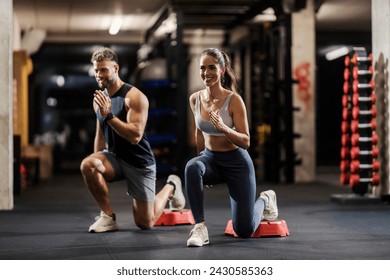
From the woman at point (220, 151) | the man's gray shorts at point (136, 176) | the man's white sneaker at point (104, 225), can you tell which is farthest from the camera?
the man's white sneaker at point (104, 225)

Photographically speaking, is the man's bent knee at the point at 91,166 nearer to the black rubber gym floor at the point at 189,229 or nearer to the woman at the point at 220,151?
the black rubber gym floor at the point at 189,229

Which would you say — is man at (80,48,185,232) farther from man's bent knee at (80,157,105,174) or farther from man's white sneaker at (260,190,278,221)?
man's white sneaker at (260,190,278,221)

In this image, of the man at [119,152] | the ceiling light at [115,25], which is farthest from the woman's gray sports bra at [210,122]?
the ceiling light at [115,25]

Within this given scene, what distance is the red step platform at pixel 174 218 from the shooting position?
593 cm

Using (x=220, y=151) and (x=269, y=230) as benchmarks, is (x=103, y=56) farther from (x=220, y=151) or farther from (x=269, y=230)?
(x=269, y=230)

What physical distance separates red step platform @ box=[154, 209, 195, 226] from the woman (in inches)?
43.2

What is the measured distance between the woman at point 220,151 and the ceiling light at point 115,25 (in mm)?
10036

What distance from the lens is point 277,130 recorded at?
11.4m

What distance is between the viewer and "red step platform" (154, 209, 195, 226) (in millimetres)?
5934

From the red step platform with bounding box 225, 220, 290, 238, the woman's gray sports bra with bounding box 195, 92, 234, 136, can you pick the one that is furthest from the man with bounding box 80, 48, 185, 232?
the red step platform with bounding box 225, 220, 290, 238

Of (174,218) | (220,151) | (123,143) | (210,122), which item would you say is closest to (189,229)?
(174,218)

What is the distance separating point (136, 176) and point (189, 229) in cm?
70

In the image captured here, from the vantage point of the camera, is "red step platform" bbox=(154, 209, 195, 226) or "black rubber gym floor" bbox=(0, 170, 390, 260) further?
"red step platform" bbox=(154, 209, 195, 226)

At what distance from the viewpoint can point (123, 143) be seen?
532 centimetres
